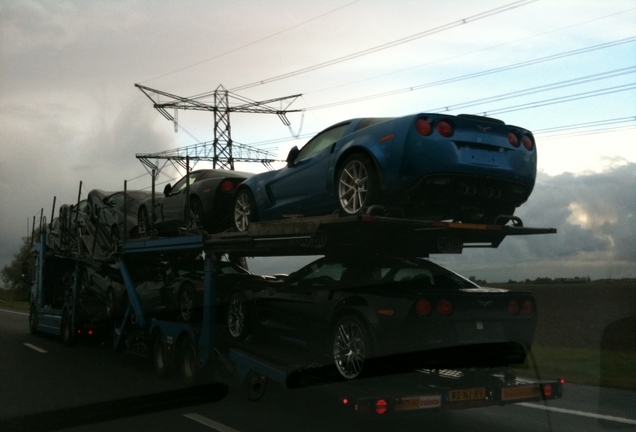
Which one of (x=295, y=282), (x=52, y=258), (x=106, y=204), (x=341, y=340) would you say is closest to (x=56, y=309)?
(x=52, y=258)

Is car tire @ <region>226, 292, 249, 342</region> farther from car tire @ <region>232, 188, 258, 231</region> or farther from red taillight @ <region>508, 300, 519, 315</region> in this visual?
red taillight @ <region>508, 300, 519, 315</region>

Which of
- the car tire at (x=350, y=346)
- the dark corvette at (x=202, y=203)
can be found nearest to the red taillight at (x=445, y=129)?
the car tire at (x=350, y=346)

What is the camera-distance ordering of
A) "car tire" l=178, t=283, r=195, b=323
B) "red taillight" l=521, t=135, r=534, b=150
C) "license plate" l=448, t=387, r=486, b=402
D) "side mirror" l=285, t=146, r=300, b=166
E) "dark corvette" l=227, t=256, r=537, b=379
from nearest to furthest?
"license plate" l=448, t=387, r=486, b=402
"dark corvette" l=227, t=256, r=537, b=379
"red taillight" l=521, t=135, r=534, b=150
"side mirror" l=285, t=146, r=300, b=166
"car tire" l=178, t=283, r=195, b=323

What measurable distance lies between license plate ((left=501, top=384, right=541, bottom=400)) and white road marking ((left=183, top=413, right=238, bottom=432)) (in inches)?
108

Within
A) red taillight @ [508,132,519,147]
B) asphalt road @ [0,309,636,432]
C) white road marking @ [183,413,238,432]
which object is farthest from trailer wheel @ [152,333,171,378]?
red taillight @ [508,132,519,147]

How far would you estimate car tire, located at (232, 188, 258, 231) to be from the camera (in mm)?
9281

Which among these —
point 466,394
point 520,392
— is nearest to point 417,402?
point 466,394

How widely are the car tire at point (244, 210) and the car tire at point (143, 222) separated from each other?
2960 mm

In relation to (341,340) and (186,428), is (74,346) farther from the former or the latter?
(341,340)

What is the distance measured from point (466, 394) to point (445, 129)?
250cm

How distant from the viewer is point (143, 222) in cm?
1240

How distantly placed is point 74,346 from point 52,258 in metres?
3.28

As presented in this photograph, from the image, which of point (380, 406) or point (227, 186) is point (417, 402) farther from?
point (227, 186)

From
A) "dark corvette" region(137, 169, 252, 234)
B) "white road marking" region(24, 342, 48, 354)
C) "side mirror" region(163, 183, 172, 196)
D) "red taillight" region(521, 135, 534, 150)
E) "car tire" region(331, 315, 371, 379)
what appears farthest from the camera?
"white road marking" region(24, 342, 48, 354)
